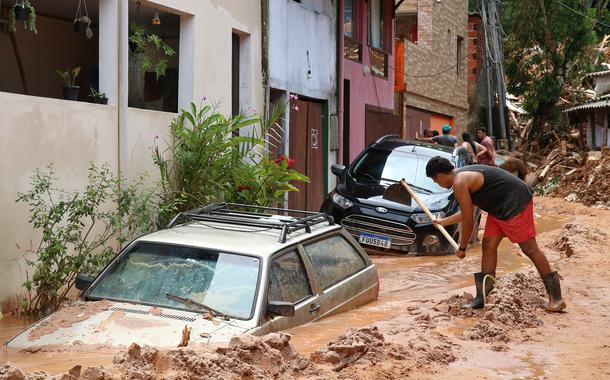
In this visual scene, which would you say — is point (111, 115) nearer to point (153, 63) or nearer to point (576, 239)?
point (153, 63)

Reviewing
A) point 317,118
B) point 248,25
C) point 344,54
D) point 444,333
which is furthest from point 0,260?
point 344,54

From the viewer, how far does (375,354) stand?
6184 mm

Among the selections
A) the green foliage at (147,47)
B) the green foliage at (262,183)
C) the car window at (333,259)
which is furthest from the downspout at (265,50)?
the car window at (333,259)

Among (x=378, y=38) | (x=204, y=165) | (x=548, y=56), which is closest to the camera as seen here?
(x=204, y=165)

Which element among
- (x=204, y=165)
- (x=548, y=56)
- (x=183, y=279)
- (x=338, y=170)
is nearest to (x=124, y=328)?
(x=183, y=279)

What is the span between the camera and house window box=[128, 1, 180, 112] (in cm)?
1296

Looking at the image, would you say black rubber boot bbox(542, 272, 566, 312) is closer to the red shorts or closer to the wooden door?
the red shorts

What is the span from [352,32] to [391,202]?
28.9ft

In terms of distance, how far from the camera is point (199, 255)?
23.6 ft

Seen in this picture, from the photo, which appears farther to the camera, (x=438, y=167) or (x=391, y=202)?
(x=391, y=202)

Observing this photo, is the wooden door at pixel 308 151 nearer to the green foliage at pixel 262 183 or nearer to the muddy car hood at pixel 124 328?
the green foliage at pixel 262 183

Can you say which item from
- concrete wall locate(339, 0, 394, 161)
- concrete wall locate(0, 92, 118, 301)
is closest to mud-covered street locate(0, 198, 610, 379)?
concrete wall locate(0, 92, 118, 301)

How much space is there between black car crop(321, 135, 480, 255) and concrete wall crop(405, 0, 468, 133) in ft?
39.1

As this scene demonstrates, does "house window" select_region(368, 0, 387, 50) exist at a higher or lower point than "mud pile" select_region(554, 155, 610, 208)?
higher
